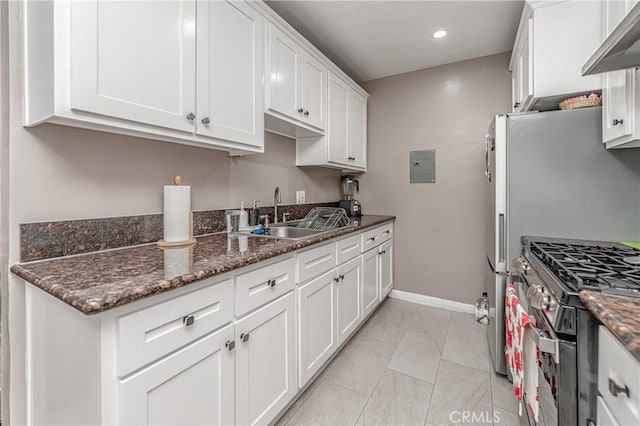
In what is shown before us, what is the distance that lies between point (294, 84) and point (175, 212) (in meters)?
1.16

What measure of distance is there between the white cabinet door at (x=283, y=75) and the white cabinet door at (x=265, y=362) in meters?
1.19

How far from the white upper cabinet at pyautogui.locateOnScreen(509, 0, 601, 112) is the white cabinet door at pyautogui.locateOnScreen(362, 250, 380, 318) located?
5.19ft

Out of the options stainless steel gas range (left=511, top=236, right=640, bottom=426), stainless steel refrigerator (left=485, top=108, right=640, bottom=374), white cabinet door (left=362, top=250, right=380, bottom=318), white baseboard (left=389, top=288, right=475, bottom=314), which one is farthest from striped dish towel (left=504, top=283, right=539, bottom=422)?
white baseboard (left=389, top=288, right=475, bottom=314)

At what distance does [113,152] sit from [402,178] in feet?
8.34

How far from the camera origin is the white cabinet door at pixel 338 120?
2.41 metres

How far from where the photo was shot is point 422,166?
293cm

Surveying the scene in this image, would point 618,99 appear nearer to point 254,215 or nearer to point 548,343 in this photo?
point 548,343

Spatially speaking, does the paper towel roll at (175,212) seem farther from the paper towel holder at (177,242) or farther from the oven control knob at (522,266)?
the oven control knob at (522,266)

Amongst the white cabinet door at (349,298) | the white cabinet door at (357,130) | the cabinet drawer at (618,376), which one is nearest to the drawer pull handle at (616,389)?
the cabinet drawer at (618,376)

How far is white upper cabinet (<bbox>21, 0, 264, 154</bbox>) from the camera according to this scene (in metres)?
0.91

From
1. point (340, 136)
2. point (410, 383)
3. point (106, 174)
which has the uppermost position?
point (340, 136)

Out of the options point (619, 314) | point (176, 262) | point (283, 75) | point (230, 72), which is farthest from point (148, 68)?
point (619, 314)

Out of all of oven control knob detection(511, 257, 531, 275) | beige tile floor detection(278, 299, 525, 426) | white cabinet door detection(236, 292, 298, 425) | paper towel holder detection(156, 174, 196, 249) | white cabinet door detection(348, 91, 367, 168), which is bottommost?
beige tile floor detection(278, 299, 525, 426)

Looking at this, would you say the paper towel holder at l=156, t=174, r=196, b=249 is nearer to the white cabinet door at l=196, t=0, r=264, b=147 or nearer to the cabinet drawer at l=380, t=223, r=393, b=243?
the white cabinet door at l=196, t=0, r=264, b=147
